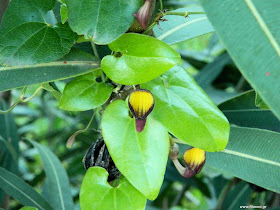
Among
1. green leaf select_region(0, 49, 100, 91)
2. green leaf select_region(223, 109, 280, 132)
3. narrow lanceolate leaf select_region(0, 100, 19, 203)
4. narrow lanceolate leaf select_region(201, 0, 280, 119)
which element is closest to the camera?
narrow lanceolate leaf select_region(201, 0, 280, 119)

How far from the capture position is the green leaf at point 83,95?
52cm

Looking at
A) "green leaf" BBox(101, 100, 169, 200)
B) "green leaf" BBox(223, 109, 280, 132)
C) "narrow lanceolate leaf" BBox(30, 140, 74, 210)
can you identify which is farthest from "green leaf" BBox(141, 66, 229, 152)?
"narrow lanceolate leaf" BBox(30, 140, 74, 210)

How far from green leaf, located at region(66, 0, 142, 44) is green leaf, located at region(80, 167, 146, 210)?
0.17 metres

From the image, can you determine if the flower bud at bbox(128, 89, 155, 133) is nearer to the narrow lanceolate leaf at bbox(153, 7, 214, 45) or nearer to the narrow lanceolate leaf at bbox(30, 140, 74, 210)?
the narrow lanceolate leaf at bbox(153, 7, 214, 45)

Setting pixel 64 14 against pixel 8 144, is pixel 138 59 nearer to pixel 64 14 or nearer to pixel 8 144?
pixel 64 14

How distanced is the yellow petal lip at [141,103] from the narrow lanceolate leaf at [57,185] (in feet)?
1.55

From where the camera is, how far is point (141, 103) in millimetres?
452

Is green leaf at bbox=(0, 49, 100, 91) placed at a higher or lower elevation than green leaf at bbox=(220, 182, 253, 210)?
higher

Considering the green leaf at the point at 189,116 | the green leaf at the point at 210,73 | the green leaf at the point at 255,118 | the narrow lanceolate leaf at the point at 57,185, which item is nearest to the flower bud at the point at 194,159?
the green leaf at the point at 189,116

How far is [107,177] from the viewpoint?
1.72 ft

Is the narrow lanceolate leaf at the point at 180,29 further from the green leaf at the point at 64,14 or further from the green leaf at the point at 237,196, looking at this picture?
the green leaf at the point at 237,196

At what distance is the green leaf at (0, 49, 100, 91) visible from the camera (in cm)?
56

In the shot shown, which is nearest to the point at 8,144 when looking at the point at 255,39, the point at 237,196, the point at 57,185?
the point at 57,185

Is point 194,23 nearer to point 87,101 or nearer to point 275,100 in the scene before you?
point 87,101
